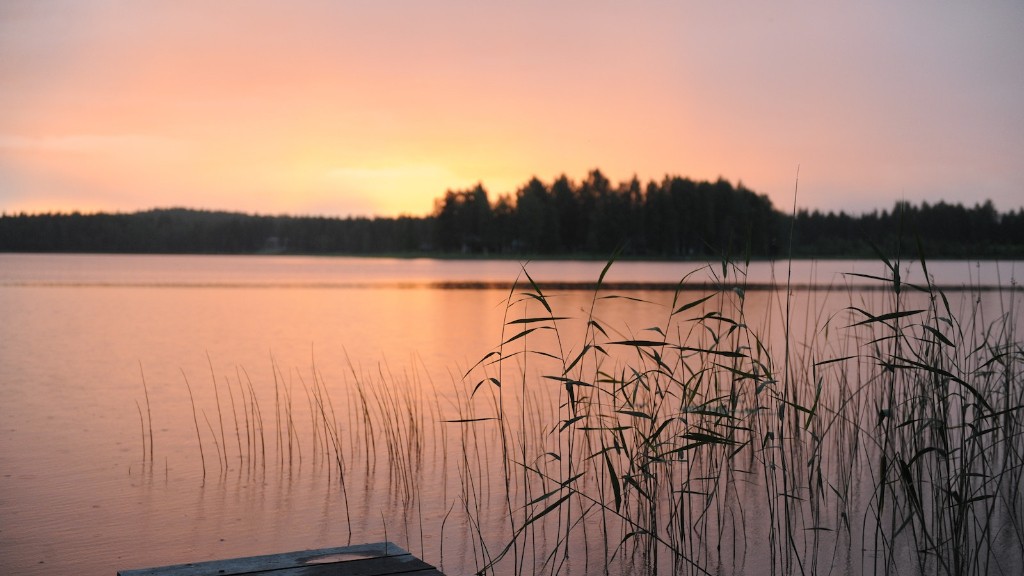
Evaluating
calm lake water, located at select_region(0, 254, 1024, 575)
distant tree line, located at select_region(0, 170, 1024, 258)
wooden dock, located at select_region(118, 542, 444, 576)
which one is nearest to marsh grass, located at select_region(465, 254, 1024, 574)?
calm lake water, located at select_region(0, 254, 1024, 575)

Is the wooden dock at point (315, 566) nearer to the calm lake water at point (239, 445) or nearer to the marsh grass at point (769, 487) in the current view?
the marsh grass at point (769, 487)

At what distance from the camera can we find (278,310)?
71.2 ft

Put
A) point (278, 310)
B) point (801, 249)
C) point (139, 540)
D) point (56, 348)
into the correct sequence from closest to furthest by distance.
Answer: point (139, 540) < point (56, 348) < point (278, 310) < point (801, 249)

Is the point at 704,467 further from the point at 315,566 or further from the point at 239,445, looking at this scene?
the point at 315,566

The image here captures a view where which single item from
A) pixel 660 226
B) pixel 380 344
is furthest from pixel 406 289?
pixel 660 226

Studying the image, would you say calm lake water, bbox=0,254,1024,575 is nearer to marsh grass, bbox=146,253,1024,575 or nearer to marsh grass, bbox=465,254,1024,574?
marsh grass, bbox=146,253,1024,575

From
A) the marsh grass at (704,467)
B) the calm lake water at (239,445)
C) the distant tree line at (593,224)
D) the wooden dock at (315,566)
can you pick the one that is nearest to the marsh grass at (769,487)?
A: the marsh grass at (704,467)

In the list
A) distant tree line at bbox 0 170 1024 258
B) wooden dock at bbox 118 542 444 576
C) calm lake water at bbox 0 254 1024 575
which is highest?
distant tree line at bbox 0 170 1024 258

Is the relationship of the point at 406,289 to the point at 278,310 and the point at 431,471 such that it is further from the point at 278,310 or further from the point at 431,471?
the point at 431,471

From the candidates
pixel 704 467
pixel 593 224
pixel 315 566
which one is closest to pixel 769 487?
pixel 704 467

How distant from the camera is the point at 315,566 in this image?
10.8 ft

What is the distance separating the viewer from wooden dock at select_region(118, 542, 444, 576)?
10.4ft

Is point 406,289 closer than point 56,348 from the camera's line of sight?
No

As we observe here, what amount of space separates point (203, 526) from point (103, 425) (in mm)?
3499
